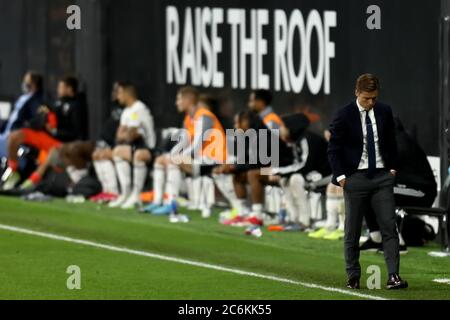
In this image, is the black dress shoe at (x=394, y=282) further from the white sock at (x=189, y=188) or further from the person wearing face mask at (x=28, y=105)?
the person wearing face mask at (x=28, y=105)

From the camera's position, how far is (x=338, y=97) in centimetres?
1880

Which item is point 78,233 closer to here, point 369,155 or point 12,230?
point 12,230

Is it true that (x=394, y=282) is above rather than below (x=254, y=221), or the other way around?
above

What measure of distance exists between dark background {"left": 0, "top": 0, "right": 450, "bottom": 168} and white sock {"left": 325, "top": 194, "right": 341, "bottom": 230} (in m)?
1.15

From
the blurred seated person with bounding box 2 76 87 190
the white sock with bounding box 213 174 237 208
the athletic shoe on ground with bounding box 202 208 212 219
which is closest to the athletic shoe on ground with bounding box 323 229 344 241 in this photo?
the white sock with bounding box 213 174 237 208

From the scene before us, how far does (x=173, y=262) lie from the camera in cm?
1530

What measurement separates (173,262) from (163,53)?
7.95 m

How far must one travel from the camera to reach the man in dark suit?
13.0m

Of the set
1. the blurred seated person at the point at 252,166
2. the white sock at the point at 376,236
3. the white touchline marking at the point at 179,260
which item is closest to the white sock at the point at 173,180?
the blurred seated person at the point at 252,166

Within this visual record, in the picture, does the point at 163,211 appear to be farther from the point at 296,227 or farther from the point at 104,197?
the point at 296,227

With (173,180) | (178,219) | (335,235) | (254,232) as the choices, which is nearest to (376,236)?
(335,235)

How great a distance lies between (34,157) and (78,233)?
5893 millimetres

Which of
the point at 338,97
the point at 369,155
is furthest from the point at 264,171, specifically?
the point at 369,155

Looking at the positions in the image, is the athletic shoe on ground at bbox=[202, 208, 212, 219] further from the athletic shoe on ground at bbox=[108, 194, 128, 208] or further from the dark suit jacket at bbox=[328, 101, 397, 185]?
the dark suit jacket at bbox=[328, 101, 397, 185]
